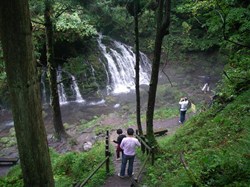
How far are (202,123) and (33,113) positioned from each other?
9.80 m

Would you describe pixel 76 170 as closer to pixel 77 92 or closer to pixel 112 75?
pixel 77 92

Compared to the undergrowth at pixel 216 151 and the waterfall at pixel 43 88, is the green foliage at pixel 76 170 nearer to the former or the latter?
the undergrowth at pixel 216 151

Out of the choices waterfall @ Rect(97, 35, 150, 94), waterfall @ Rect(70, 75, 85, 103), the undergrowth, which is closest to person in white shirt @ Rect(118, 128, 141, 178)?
the undergrowth

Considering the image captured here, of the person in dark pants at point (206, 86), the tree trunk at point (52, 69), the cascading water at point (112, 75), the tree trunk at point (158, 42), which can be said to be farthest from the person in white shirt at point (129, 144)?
the person in dark pants at point (206, 86)

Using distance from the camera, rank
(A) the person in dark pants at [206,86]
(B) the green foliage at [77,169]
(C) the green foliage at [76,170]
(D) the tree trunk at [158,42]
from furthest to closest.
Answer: (A) the person in dark pants at [206,86] < (B) the green foliage at [77,169] < (C) the green foliage at [76,170] < (D) the tree trunk at [158,42]

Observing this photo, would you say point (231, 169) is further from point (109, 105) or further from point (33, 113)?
point (109, 105)

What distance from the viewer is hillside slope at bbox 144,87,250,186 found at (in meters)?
5.17

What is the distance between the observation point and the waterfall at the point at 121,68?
27719 mm

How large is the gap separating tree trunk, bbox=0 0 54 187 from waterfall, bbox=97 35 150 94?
74.6 ft

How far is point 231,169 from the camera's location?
509 cm

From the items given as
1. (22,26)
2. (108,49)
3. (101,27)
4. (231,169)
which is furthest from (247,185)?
(101,27)

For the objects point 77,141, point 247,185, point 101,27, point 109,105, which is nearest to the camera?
point 247,185

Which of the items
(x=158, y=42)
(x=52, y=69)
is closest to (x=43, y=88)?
(x=52, y=69)

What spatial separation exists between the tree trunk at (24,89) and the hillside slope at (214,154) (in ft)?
9.02
